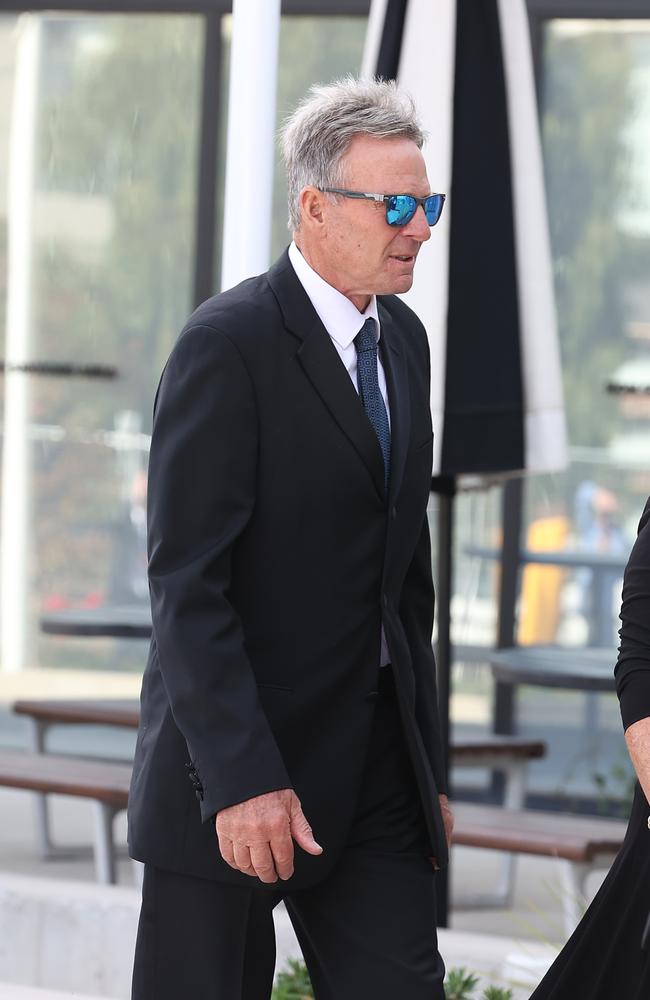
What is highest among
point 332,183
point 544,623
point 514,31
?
point 514,31

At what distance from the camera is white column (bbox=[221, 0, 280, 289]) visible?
342cm

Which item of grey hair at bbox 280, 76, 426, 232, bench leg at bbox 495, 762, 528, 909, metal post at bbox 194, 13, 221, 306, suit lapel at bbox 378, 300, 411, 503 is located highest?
metal post at bbox 194, 13, 221, 306

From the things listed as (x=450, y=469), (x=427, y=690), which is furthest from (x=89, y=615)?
(x=427, y=690)

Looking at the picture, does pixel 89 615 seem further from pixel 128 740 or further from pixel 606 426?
pixel 606 426

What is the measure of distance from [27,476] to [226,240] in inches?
172

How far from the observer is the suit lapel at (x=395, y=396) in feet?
8.16

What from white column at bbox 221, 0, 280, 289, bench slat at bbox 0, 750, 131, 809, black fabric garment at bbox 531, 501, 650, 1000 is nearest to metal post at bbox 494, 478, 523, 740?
bench slat at bbox 0, 750, 131, 809

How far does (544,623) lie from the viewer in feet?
23.4

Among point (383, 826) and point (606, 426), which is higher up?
point (606, 426)

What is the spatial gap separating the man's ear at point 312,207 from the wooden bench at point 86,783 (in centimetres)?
246

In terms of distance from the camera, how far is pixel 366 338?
100 inches

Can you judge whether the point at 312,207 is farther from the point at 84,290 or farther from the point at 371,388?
the point at 84,290

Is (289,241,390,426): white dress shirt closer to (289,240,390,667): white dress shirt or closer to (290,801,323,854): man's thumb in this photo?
(289,240,390,667): white dress shirt

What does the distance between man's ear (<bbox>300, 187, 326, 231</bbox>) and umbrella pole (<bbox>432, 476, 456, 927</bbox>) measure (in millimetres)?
1599
